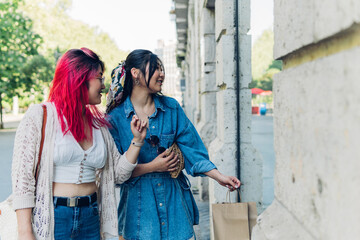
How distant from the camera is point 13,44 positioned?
2105cm

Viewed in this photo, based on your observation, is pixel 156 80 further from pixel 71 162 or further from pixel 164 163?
pixel 71 162

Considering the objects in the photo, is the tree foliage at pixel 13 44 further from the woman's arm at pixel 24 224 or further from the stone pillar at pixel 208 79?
the woman's arm at pixel 24 224

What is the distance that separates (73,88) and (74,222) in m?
0.70

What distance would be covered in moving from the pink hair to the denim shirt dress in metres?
0.39

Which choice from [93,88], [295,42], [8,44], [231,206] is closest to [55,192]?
[93,88]

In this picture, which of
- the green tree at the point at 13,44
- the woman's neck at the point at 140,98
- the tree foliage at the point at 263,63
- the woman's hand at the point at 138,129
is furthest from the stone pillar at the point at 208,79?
the tree foliage at the point at 263,63

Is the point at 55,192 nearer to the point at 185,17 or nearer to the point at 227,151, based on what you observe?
the point at 227,151

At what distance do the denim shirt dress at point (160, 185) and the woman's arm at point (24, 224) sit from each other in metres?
0.71

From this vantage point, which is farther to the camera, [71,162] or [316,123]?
[71,162]

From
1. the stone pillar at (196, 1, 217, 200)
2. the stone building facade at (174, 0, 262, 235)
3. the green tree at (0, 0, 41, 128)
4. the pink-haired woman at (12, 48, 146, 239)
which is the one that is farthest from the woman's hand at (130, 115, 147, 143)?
the green tree at (0, 0, 41, 128)

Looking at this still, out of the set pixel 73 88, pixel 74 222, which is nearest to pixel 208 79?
pixel 73 88

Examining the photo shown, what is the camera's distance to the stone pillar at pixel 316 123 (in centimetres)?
81

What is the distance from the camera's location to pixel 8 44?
816 inches

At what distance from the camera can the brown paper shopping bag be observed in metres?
2.65
